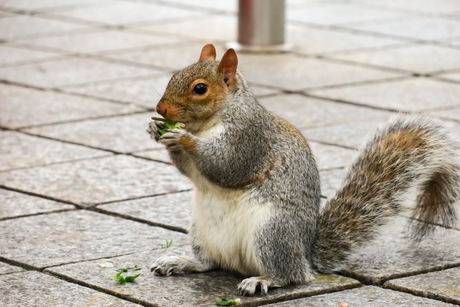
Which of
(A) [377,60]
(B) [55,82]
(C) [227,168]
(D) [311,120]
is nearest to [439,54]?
(A) [377,60]

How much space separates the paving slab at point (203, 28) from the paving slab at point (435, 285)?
5.40 metres

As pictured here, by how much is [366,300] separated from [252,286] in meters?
0.39

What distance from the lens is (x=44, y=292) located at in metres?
4.12

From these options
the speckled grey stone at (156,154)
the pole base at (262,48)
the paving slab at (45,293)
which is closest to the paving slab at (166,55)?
the pole base at (262,48)

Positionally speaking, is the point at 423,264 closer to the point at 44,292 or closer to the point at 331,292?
the point at 331,292

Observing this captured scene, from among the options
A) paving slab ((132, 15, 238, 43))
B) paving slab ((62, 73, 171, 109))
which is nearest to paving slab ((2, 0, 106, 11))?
paving slab ((132, 15, 238, 43))

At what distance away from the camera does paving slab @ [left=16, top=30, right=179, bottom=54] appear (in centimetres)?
935

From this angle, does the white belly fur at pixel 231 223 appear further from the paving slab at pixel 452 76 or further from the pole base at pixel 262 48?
the pole base at pixel 262 48

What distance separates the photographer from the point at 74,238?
4789 millimetres

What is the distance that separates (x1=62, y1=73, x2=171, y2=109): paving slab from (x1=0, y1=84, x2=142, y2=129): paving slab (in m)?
0.13

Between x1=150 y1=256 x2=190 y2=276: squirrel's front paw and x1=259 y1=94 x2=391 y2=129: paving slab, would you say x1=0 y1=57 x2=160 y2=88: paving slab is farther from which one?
x1=150 y1=256 x2=190 y2=276: squirrel's front paw

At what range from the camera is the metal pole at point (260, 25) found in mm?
9188

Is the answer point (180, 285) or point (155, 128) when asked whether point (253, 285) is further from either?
point (155, 128)

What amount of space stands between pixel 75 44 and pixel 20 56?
23.9 inches
